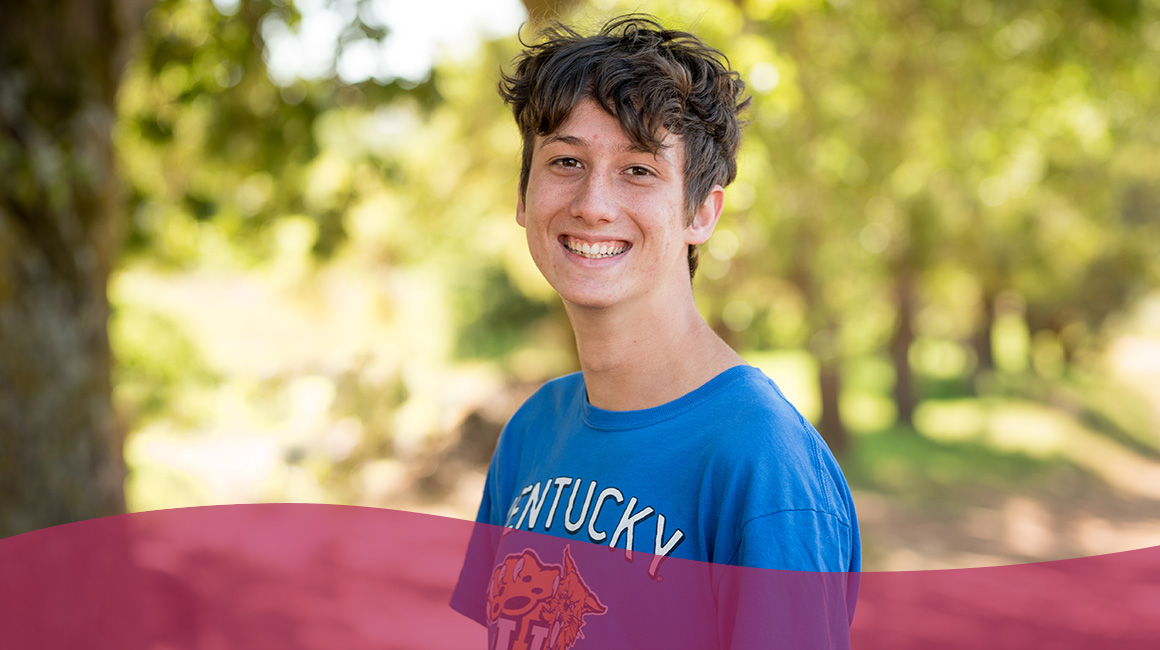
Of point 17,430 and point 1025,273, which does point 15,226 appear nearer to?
point 17,430

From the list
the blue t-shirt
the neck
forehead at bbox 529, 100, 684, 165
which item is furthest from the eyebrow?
the blue t-shirt

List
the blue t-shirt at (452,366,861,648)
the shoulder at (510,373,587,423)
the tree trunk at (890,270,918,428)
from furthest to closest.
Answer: the tree trunk at (890,270,918,428), the shoulder at (510,373,587,423), the blue t-shirt at (452,366,861,648)

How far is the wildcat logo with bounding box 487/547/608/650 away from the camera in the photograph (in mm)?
1344

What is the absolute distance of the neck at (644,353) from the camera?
1.44 m

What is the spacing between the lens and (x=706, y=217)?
5.14ft

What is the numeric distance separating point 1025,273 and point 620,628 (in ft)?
53.2

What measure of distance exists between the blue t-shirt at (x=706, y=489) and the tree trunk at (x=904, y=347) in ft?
46.1

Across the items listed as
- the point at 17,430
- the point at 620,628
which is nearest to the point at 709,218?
the point at 620,628

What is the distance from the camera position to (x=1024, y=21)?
298 inches

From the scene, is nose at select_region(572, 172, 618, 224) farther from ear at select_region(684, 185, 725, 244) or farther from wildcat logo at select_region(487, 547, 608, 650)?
wildcat logo at select_region(487, 547, 608, 650)

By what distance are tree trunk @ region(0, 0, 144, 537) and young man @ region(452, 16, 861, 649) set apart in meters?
3.18
